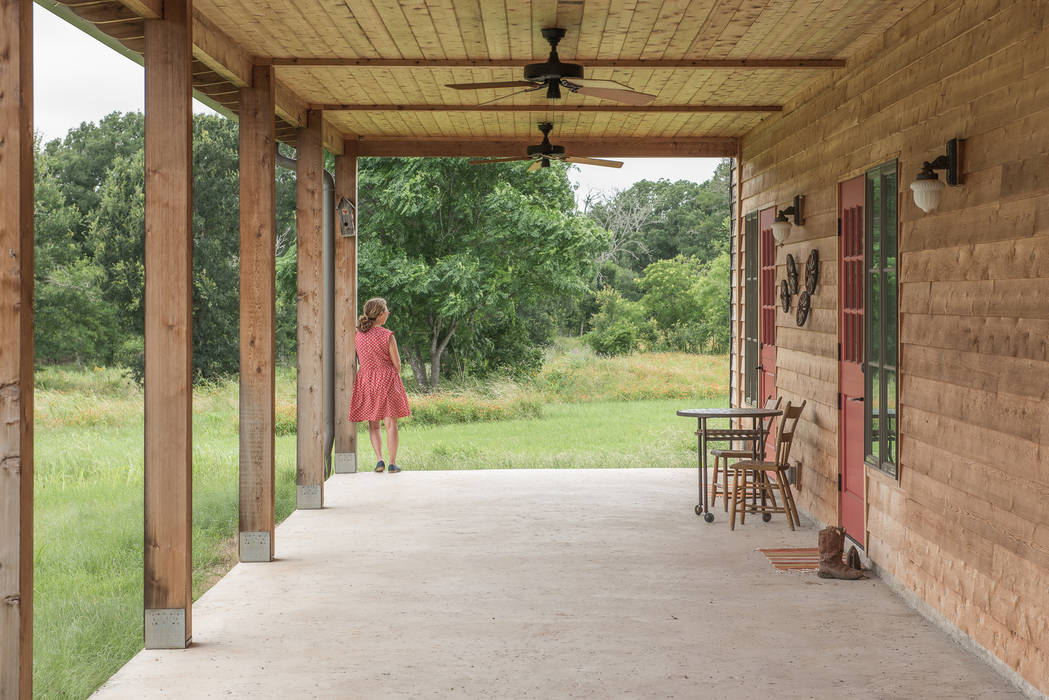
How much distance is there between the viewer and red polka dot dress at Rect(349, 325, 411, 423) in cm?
935

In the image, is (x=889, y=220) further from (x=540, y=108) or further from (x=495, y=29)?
(x=540, y=108)

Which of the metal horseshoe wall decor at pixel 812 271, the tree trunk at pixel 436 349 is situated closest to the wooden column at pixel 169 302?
the metal horseshoe wall decor at pixel 812 271

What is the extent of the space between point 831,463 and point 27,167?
5.09 metres

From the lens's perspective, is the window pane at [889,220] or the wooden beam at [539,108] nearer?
the window pane at [889,220]

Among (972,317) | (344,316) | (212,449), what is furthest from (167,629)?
(212,449)

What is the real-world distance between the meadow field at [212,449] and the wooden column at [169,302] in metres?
0.65

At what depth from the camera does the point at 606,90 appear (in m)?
5.71

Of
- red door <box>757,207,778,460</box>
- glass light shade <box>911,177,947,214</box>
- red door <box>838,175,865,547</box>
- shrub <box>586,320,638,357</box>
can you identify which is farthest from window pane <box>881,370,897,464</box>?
shrub <box>586,320,638,357</box>

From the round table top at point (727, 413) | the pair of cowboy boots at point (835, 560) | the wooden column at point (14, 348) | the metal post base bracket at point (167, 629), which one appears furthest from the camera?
the round table top at point (727, 413)

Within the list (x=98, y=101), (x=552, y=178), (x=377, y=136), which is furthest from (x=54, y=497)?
(x=98, y=101)

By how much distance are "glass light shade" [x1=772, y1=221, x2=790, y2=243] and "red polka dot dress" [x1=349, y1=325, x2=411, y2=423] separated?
3.44 metres

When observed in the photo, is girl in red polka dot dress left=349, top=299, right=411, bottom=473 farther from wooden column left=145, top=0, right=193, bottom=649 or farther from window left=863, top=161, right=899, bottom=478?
wooden column left=145, top=0, right=193, bottom=649

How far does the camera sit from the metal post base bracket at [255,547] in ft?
20.1

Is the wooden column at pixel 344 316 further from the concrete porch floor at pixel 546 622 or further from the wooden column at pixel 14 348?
the wooden column at pixel 14 348
